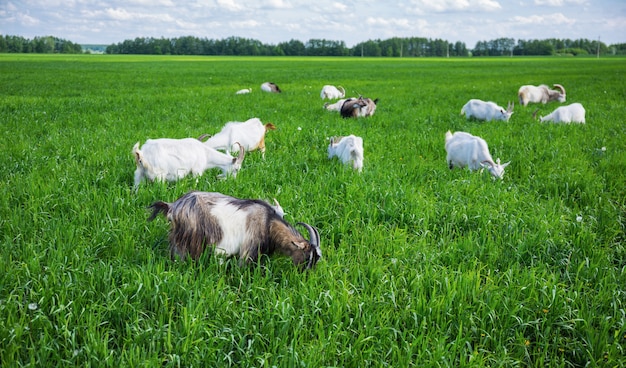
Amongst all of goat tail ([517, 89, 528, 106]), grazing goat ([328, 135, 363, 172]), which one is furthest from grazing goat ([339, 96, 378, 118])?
goat tail ([517, 89, 528, 106])

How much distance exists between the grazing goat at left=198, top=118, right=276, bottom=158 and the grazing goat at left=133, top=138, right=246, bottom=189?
4.38 ft

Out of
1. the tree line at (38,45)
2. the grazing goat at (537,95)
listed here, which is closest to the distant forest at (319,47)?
the tree line at (38,45)

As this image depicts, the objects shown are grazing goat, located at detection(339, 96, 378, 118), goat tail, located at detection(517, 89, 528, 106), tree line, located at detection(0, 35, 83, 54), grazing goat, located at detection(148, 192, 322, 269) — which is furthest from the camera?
tree line, located at detection(0, 35, 83, 54)

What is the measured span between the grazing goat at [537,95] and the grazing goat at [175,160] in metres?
13.5

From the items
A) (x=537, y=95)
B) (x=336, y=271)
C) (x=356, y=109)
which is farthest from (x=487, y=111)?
(x=336, y=271)

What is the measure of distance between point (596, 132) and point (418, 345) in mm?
9584

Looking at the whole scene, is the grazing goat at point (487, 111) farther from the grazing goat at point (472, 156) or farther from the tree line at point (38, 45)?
the tree line at point (38, 45)

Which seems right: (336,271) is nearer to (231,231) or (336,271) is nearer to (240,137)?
(231,231)

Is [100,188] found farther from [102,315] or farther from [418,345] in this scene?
[418,345]

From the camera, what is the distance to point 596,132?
10.3 metres

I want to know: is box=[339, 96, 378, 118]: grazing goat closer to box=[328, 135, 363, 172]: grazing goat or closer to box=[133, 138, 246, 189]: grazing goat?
box=[328, 135, 363, 172]: grazing goat

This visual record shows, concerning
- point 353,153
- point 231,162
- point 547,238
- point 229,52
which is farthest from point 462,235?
point 229,52

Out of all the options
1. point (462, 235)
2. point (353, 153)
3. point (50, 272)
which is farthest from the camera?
point (353, 153)

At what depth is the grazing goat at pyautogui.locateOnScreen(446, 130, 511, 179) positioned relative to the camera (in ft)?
22.9
